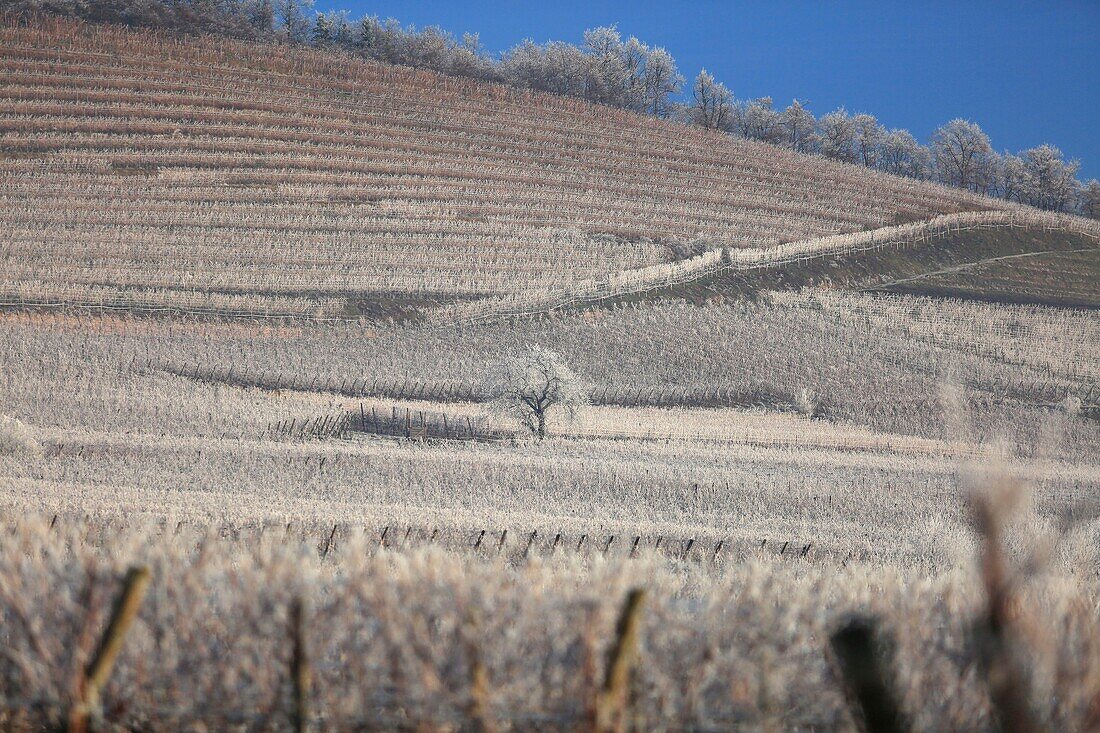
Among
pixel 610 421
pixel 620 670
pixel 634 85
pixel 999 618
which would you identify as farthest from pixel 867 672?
pixel 634 85

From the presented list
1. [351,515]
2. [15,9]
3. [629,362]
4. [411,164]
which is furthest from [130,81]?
[351,515]

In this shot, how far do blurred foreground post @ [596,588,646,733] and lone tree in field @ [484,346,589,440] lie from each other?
894 inches

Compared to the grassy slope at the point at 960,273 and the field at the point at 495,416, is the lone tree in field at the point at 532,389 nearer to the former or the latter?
the field at the point at 495,416

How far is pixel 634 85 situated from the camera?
81.0m

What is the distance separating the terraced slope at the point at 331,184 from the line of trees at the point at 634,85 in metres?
4.42

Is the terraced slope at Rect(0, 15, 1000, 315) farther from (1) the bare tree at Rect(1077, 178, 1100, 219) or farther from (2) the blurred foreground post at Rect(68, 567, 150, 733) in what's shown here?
(2) the blurred foreground post at Rect(68, 567, 150, 733)

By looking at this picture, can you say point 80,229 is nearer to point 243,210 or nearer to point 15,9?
point 243,210

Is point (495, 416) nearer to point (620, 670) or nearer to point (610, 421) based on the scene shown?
point (610, 421)

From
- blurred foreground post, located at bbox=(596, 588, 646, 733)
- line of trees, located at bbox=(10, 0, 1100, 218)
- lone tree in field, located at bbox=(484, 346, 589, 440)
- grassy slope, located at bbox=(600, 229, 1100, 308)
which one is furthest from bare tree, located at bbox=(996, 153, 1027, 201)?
blurred foreground post, located at bbox=(596, 588, 646, 733)

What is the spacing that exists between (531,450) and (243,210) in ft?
84.9

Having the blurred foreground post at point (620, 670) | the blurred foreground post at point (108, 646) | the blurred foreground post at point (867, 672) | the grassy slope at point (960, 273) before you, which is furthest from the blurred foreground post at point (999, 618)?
the grassy slope at point (960, 273)

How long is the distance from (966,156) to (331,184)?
57.0 meters

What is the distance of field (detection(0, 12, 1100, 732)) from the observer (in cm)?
632

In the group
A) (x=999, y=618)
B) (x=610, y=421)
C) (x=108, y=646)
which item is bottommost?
(x=610, y=421)
